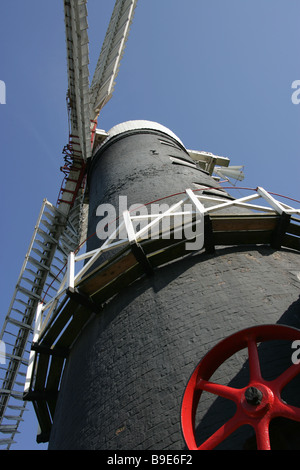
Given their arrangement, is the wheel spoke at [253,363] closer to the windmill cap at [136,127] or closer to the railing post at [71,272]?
the railing post at [71,272]

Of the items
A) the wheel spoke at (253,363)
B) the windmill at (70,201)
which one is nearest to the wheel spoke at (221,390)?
the wheel spoke at (253,363)

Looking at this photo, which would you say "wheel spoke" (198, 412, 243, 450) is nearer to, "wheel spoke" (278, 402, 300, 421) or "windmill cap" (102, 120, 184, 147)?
"wheel spoke" (278, 402, 300, 421)

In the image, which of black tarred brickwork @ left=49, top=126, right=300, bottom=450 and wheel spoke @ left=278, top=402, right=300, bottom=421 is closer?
wheel spoke @ left=278, top=402, right=300, bottom=421

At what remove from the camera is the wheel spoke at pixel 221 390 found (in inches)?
177

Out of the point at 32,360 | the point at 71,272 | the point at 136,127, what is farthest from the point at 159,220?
the point at 136,127

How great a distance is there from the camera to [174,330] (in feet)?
20.7

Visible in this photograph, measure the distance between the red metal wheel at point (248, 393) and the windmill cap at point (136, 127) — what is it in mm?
12573

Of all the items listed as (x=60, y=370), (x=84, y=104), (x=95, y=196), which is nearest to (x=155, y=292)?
(x=60, y=370)

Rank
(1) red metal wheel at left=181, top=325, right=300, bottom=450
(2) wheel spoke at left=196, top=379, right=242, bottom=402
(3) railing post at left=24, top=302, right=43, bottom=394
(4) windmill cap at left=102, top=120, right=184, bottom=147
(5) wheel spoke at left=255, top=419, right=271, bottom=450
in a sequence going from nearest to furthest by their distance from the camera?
1. (5) wheel spoke at left=255, top=419, right=271, bottom=450
2. (1) red metal wheel at left=181, top=325, right=300, bottom=450
3. (2) wheel spoke at left=196, top=379, right=242, bottom=402
4. (3) railing post at left=24, top=302, right=43, bottom=394
5. (4) windmill cap at left=102, top=120, right=184, bottom=147

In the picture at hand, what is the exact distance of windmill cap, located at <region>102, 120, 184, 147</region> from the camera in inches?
643

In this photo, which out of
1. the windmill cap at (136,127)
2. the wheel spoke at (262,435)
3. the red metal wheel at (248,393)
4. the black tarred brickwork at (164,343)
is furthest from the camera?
the windmill cap at (136,127)

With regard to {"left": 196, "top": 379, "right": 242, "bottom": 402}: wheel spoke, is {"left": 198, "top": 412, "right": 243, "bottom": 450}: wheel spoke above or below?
below

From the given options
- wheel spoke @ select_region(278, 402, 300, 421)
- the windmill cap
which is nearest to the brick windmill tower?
wheel spoke @ select_region(278, 402, 300, 421)

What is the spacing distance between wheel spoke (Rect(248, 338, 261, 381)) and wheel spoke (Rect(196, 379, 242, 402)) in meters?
Answer: 0.24
